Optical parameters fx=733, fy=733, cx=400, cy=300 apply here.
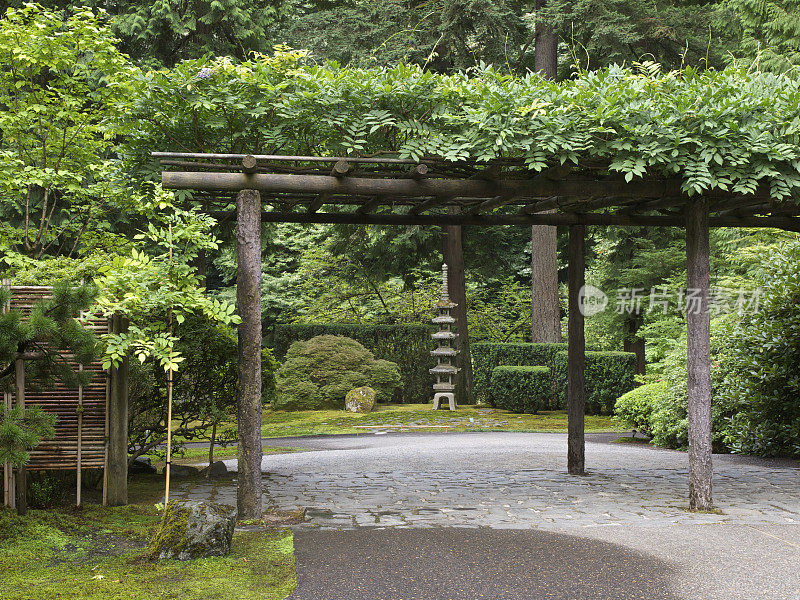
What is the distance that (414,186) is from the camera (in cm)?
664

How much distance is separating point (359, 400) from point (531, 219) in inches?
366

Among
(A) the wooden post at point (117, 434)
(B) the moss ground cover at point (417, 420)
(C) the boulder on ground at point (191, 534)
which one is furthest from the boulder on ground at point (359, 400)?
(C) the boulder on ground at point (191, 534)

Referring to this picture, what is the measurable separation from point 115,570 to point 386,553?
1.81 meters

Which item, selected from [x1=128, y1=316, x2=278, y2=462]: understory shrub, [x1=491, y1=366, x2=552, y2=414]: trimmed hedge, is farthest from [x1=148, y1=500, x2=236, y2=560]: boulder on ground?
[x1=491, y1=366, x2=552, y2=414]: trimmed hedge

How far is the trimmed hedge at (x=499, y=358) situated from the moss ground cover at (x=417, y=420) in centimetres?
59

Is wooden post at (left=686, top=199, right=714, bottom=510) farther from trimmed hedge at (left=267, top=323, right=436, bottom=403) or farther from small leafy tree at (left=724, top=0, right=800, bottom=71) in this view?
trimmed hedge at (left=267, top=323, right=436, bottom=403)

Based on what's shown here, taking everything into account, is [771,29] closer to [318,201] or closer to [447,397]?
[447,397]

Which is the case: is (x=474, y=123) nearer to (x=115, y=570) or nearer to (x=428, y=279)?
(x=115, y=570)

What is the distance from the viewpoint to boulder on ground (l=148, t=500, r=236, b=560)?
16.4 ft

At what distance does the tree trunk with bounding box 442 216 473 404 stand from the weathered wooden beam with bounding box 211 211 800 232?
9.24 meters

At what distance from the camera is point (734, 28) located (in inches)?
681

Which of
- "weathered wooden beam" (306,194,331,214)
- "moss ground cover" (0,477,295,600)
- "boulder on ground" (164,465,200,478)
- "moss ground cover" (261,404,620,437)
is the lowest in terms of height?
"moss ground cover" (261,404,620,437)

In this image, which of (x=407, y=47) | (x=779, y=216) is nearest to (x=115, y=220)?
(x=407, y=47)

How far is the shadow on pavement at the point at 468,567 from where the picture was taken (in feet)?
14.5
